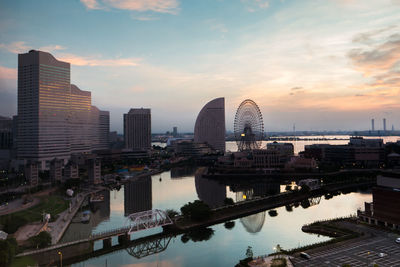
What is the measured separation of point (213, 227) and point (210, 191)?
18660mm

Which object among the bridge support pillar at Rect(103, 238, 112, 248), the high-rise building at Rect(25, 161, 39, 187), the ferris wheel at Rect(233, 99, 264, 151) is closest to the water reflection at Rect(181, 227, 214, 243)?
the bridge support pillar at Rect(103, 238, 112, 248)

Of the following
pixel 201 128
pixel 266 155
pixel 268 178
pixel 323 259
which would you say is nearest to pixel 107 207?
pixel 323 259

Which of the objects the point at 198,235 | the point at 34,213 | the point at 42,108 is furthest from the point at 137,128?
the point at 198,235

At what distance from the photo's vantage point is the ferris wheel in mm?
74000

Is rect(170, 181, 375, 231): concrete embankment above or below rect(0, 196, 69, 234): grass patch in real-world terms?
below

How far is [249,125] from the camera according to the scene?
7525cm

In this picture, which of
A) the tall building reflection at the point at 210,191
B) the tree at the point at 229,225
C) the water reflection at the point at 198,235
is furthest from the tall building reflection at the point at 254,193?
the water reflection at the point at 198,235

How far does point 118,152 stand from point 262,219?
235 feet

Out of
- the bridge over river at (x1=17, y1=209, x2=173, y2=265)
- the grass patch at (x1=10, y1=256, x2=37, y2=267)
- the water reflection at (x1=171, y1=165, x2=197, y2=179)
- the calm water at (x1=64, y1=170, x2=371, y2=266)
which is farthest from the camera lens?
the water reflection at (x1=171, y1=165, x2=197, y2=179)

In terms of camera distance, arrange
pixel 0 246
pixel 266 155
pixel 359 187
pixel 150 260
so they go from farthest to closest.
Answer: pixel 266 155, pixel 359 187, pixel 150 260, pixel 0 246

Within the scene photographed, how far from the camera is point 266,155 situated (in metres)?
69.2

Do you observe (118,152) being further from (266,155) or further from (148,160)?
(266,155)

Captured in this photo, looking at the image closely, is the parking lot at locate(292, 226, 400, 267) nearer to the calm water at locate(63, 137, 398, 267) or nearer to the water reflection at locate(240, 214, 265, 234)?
the calm water at locate(63, 137, 398, 267)

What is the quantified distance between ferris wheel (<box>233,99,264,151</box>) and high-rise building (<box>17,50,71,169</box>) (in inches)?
1826
